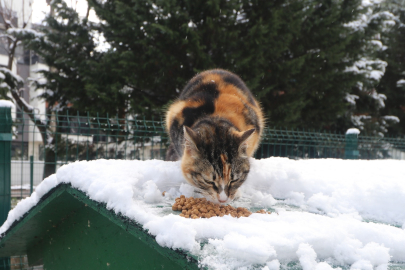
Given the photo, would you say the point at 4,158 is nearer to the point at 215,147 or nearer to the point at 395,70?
the point at 215,147

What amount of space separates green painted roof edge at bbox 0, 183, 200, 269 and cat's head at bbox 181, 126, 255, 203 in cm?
70

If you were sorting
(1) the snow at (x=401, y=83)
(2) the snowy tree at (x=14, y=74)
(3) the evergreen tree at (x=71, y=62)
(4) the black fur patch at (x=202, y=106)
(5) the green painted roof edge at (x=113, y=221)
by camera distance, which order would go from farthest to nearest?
(1) the snow at (x=401, y=83) < (2) the snowy tree at (x=14, y=74) < (3) the evergreen tree at (x=71, y=62) < (4) the black fur patch at (x=202, y=106) < (5) the green painted roof edge at (x=113, y=221)

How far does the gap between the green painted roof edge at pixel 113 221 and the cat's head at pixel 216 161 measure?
2.31 ft

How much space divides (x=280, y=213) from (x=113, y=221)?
842 mm

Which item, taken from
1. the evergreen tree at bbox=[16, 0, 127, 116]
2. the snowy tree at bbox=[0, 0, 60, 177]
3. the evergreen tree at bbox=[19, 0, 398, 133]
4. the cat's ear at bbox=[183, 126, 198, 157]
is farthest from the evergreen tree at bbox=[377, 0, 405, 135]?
the cat's ear at bbox=[183, 126, 198, 157]

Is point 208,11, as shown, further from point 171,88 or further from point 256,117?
point 256,117

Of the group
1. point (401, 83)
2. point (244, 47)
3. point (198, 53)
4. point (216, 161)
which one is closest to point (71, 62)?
point (198, 53)

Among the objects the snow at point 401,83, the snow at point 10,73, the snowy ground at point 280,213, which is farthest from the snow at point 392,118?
the snow at point 10,73

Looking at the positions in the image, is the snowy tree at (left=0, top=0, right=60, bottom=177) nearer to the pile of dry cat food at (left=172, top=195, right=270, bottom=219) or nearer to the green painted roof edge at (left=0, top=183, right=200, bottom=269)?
the green painted roof edge at (left=0, top=183, right=200, bottom=269)

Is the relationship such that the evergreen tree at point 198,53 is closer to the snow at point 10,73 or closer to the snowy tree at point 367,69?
the snowy tree at point 367,69

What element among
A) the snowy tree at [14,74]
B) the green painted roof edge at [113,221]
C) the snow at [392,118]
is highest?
the snowy tree at [14,74]

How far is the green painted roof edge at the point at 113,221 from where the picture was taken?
1.08 m

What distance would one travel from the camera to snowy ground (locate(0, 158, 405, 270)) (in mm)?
1080

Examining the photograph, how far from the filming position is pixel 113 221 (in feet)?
4.79
